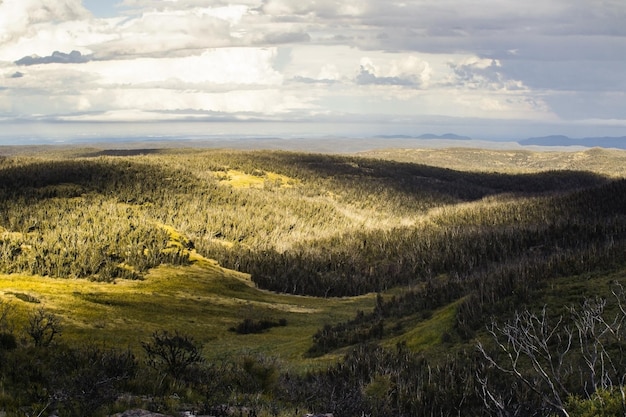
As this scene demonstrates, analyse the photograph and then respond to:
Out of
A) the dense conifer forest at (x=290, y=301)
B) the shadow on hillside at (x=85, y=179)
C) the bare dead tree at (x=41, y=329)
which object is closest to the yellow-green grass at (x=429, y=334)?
the dense conifer forest at (x=290, y=301)

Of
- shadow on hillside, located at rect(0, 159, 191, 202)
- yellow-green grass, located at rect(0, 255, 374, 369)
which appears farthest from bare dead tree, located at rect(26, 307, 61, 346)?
shadow on hillside, located at rect(0, 159, 191, 202)

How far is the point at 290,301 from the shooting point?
8500cm

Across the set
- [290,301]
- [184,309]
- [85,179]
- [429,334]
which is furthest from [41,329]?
[85,179]

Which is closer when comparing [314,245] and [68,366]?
[68,366]

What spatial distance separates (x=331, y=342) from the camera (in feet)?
150

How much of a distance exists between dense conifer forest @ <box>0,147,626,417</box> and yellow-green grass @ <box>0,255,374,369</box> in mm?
364

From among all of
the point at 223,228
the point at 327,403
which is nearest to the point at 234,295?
the point at 223,228

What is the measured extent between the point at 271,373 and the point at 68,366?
690cm

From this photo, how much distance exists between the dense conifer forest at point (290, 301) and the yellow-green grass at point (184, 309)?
14.3 inches

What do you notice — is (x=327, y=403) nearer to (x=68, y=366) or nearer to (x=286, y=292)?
(x=68, y=366)

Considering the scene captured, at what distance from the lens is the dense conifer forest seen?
16.4 metres

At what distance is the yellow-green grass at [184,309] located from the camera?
157ft

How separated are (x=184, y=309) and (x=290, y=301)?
23655 mm

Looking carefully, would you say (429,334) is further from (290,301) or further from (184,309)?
(290,301)
